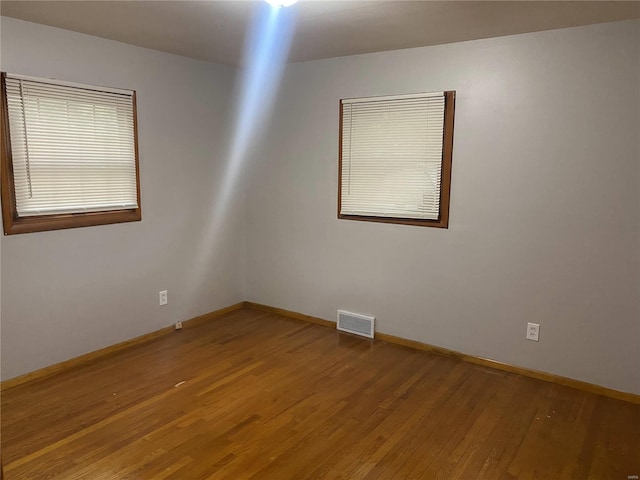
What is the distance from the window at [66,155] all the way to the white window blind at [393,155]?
175 centimetres

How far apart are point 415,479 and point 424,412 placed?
638 mm

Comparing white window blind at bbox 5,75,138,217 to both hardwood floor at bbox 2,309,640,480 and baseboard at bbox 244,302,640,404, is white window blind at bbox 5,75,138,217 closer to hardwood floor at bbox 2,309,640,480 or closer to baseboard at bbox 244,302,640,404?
hardwood floor at bbox 2,309,640,480

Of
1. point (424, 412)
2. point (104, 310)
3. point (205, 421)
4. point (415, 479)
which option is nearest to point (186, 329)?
point (104, 310)

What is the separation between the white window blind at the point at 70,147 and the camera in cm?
297

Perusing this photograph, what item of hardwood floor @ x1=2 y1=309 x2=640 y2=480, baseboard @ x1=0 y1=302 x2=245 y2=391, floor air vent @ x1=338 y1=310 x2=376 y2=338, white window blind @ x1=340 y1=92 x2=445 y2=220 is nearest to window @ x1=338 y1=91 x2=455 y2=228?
white window blind @ x1=340 y1=92 x2=445 y2=220

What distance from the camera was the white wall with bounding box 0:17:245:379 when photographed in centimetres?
304

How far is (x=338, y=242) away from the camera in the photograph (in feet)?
13.6

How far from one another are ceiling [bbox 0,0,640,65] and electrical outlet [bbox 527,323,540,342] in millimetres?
1972

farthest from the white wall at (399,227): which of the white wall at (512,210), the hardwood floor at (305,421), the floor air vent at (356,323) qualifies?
the hardwood floor at (305,421)

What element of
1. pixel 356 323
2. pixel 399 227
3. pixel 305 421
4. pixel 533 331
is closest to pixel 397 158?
pixel 399 227

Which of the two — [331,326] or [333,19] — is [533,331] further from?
[333,19]

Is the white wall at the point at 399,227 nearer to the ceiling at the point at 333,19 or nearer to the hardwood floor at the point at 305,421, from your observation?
the ceiling at the point at 333,19

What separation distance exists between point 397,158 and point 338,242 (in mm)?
919

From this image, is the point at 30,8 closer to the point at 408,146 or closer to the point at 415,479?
the point at 408,146
